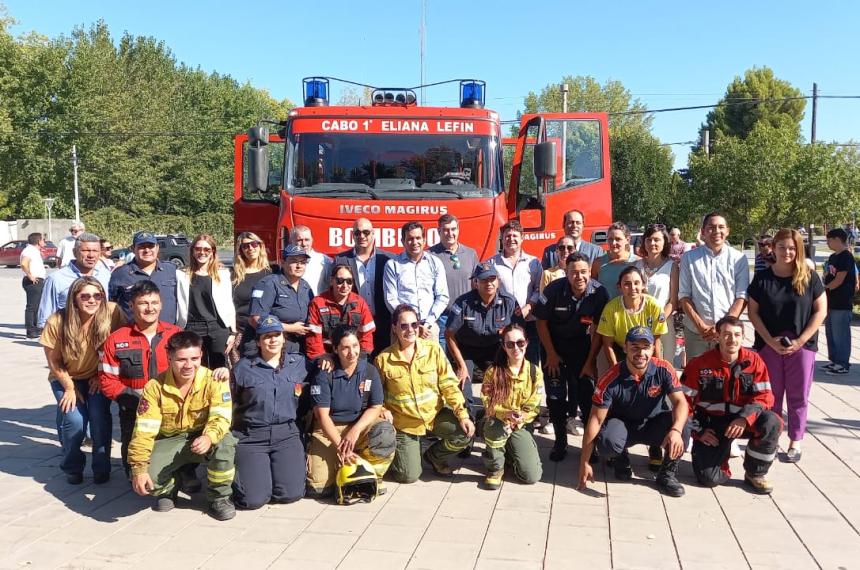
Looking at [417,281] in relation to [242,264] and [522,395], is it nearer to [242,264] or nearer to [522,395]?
[522,395]

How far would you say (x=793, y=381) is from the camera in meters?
5.34

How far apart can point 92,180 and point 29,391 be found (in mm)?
36804

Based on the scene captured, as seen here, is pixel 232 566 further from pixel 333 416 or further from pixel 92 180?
pixel 92 180

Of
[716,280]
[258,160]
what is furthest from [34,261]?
[716,280]

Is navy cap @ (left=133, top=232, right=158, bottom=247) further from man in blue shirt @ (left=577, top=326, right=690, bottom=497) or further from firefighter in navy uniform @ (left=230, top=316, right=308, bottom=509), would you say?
man in blue shirt @ (left=577, top=326, right=690, bottom=497)

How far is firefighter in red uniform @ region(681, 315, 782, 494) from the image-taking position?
481 centimetres

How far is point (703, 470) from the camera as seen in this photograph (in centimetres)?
488

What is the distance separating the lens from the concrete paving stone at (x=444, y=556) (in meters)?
3.72

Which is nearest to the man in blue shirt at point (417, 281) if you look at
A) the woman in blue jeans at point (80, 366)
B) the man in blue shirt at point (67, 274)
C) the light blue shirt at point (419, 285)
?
the light blue shirt at point (419, 285)

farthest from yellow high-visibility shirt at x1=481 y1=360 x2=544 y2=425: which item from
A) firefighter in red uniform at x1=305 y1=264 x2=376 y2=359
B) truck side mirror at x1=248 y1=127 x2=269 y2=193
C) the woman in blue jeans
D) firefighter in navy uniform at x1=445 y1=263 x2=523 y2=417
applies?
truck side mirror at x1=248 y1=127 x2=269 y2=193

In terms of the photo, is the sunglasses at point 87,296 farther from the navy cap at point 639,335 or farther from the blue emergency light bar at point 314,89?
the blue emergency light bar at point 314,89

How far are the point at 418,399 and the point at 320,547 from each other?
Result: 55.3 inches

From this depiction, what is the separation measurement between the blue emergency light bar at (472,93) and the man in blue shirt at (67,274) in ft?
14.9

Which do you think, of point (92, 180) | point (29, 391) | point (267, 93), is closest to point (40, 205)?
point (92, 180)
